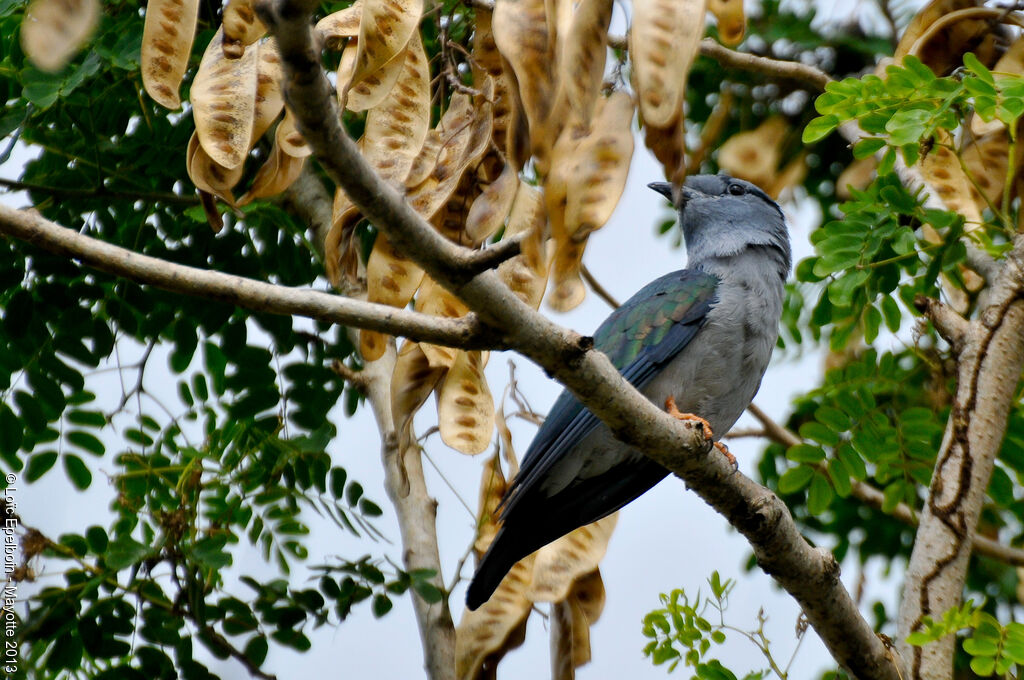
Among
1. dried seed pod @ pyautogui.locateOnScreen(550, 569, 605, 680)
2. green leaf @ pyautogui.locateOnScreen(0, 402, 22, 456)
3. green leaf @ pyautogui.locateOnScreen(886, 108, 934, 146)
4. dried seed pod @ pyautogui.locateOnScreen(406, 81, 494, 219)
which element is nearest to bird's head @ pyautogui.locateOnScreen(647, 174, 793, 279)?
green leaf @ pyautogui.locateOnScreen(886, 108, 934, 146)

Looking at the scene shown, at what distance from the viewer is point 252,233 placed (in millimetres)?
3990

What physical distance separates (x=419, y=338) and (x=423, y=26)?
2285 millimetres

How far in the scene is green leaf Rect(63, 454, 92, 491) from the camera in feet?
12.8

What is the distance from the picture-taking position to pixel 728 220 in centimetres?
481

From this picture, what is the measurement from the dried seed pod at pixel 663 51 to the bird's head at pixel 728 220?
1.97 meters

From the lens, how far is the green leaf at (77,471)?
3900 millimetres

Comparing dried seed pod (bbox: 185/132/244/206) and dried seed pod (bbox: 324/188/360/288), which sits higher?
dried seed pod (bbox: 324/188/360/288)

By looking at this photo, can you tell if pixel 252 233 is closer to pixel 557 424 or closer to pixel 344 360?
pixel 344 360

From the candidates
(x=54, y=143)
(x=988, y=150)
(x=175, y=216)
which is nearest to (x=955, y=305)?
(x=988, y=150)

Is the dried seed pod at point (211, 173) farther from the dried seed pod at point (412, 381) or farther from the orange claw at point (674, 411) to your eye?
the orange claw at point (674, 411)

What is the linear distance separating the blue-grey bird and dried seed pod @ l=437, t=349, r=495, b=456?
1.45 ft

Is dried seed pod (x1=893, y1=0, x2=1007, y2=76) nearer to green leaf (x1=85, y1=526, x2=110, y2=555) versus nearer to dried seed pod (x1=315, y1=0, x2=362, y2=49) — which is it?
dried seed pod (x1=315, y1=0, x2=362, y2=49)

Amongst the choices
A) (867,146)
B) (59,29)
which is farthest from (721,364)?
(59,29)

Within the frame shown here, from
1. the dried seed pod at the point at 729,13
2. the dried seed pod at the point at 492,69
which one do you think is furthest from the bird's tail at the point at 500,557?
the dried seed pod at the point at 729,13
